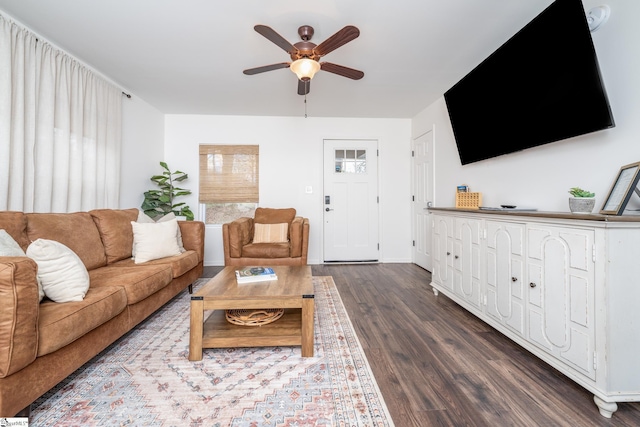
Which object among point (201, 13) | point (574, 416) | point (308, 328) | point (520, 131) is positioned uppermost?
point (201, 13)

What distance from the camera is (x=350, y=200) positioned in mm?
4484

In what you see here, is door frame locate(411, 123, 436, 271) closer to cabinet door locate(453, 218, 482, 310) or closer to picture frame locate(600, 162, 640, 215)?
cabinet door locate(453, 218, 482, 310)

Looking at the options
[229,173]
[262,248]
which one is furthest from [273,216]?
[229,173]

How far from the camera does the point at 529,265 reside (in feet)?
5.57

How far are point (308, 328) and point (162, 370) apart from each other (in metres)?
0.86

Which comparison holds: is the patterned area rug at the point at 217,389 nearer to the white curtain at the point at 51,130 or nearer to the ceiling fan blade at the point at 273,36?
the white curtain at the point at 51,130

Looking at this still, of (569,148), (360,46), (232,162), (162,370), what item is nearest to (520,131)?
(569,148)

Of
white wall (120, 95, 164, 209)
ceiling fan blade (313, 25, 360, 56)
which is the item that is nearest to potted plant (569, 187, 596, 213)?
ceiling fan blade (313, 25, 360, 56)

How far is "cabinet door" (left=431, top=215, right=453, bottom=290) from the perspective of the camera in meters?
2.63

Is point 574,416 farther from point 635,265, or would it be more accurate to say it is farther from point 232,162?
point 232,162

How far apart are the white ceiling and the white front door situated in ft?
3.45

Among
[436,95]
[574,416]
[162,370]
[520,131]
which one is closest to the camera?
[574,416]

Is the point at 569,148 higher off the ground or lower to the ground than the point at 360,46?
lower

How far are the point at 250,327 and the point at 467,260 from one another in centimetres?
184
